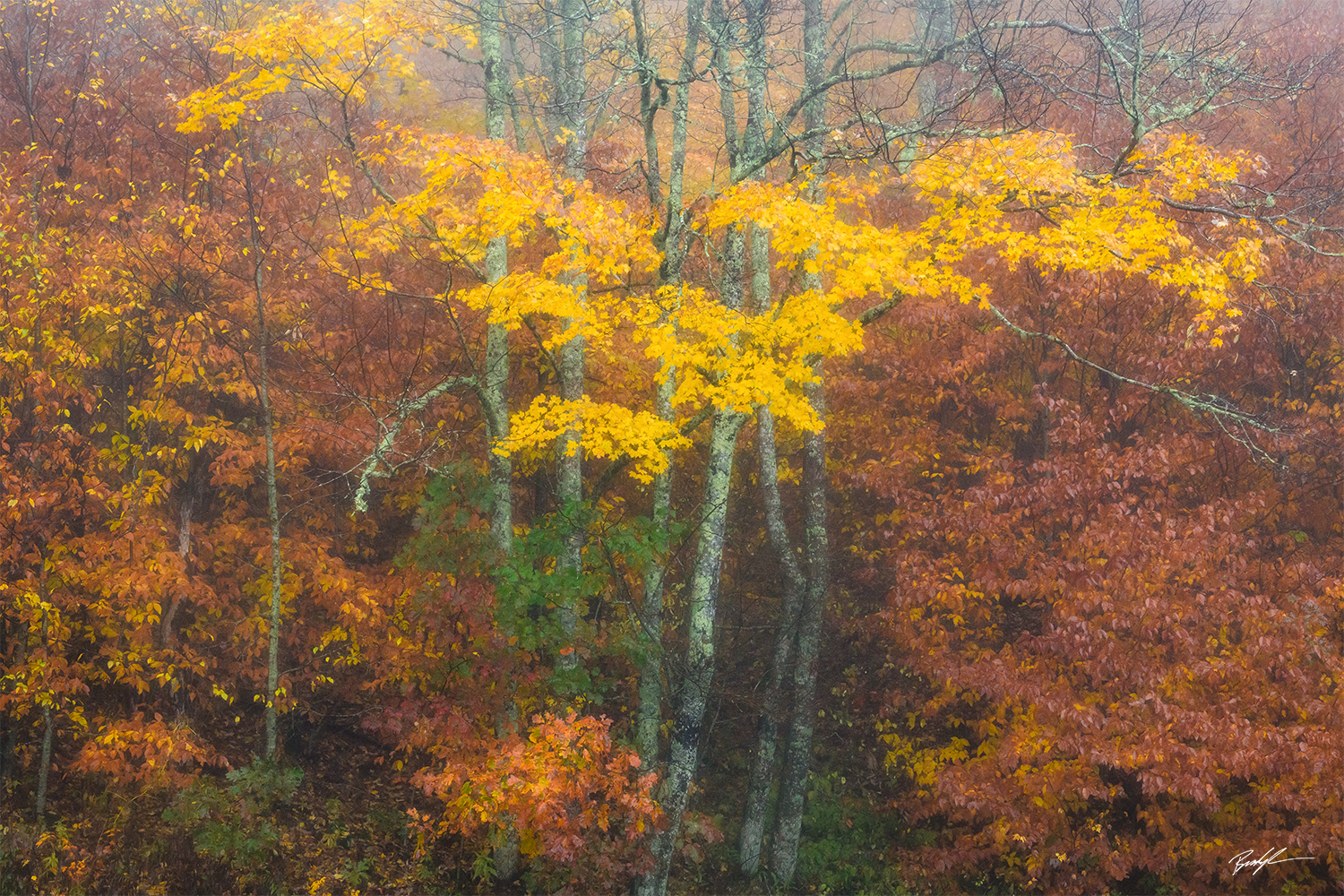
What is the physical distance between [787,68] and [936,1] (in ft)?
10.6

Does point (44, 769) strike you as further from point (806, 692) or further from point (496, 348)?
point (806, 692)

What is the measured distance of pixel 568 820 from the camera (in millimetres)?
8148

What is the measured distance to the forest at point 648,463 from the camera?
8.45 metres

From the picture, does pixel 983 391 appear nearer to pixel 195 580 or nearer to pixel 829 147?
pixel 829 147

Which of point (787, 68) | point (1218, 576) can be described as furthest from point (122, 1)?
point (1218, 576)

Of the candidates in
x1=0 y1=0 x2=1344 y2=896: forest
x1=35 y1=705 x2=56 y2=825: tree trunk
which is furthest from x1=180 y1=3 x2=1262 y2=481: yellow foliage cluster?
x1=35 y1=705 x2=56 y2=825: tree trunk

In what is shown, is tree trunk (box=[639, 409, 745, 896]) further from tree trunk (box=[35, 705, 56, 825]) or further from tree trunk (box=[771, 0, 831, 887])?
tree trunk (box=[35, 705, 56, 825])
